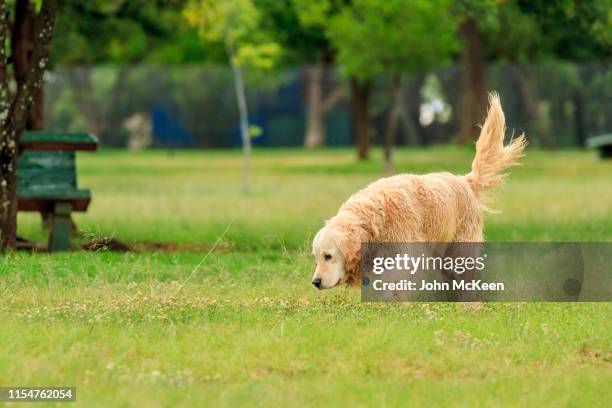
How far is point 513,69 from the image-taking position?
1668 inches

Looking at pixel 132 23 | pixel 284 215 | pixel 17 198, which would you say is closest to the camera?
pixel 17 198

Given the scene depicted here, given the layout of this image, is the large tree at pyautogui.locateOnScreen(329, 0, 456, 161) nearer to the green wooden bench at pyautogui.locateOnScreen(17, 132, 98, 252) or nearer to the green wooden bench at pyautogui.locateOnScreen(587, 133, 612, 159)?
the green wooden bench at pyautogui.locateOnScreen(587, 133, 612, 159)

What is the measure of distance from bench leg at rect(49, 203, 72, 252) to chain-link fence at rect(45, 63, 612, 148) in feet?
101

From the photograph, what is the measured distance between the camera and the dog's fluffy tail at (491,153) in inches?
386

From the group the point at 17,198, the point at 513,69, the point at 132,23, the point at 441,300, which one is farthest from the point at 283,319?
the point at 513,69

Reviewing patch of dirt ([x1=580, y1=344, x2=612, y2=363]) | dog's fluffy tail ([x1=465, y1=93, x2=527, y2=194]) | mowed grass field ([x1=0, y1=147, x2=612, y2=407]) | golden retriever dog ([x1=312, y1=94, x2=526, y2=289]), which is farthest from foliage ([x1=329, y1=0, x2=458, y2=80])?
patch of dirt ([x1=580, y1=344, x2=612, y2=363])

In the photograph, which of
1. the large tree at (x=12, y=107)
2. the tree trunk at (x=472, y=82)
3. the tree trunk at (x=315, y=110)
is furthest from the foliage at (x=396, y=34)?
the large tree at (x=12, y=107)

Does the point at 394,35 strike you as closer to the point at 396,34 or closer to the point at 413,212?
the point at 396,34

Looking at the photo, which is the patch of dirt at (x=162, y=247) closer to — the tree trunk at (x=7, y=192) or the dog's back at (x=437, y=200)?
the tree trunk at (x=7, y=192)

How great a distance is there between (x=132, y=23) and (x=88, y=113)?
17.4 meters

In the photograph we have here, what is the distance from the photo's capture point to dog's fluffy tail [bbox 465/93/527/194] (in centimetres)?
980

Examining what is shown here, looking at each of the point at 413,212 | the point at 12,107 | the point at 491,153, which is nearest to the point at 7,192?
the point at 12,107

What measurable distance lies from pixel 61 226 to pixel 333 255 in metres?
5.17

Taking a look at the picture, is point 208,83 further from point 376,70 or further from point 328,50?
point 376,70
